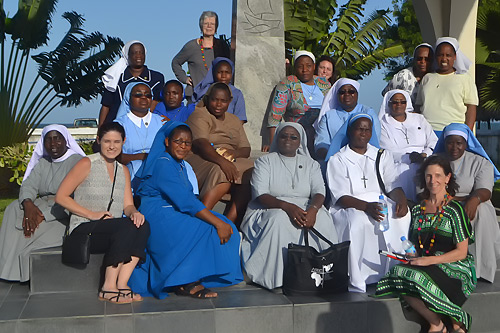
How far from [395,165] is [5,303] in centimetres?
376

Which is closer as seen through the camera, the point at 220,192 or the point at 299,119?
the point at 220,192

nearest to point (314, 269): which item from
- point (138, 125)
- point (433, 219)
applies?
point (433, 219)

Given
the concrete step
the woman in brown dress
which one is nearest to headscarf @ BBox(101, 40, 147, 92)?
the woman in brown dress

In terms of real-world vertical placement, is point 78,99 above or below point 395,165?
above

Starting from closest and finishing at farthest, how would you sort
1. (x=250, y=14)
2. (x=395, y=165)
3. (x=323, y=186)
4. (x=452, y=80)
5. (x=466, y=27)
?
(x=323, y=186), (x=395, y=165), (x=452, y=80), (x=250, y=14), (x=466, y=27)

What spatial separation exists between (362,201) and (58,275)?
2604mm

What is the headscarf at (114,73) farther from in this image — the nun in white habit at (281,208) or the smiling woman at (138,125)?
the nun in white habit at (281,208)

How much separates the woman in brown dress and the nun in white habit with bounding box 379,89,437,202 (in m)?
1.50

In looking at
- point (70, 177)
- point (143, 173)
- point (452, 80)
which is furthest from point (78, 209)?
point (452, 80)

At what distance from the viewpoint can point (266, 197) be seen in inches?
206

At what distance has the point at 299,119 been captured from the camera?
7.10 metres

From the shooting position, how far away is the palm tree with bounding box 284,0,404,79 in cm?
1378

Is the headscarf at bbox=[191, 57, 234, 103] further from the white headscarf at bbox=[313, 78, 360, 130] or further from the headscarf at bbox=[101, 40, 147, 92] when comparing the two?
the white headscarf at bbox=[313, 78, 360, 130]

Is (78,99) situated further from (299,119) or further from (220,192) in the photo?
(220,192)
